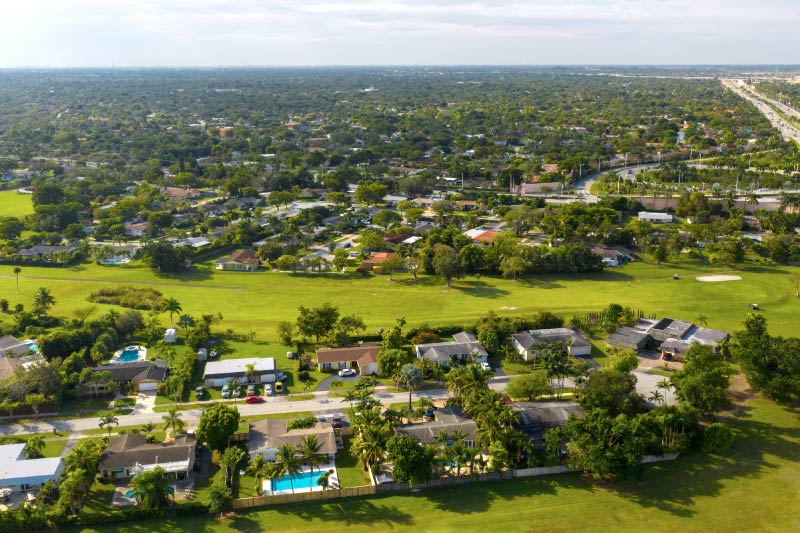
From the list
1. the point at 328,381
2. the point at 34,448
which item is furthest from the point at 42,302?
the point at 328,381

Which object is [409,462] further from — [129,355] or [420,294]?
[420,294]

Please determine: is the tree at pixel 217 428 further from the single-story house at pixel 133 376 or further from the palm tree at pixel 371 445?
the single-story house at pixel 133 376

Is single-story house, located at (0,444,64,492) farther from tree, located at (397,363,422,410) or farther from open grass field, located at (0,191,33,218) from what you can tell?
open grass field, located at (0,191,33,218)

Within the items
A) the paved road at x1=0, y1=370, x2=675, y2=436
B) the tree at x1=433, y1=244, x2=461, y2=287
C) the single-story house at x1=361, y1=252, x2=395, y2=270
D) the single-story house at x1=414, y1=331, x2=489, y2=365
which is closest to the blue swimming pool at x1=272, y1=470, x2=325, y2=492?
the paved road at x1=0, y1=370, x2=675, y2=436

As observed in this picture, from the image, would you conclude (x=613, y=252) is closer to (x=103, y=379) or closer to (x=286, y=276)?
(x=286, y=276)

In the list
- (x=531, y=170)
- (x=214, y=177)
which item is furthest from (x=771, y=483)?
(x=214, y=177)

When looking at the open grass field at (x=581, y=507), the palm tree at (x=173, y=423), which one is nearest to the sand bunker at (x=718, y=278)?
the open grass field at (x=581, y=507)
